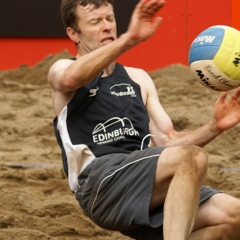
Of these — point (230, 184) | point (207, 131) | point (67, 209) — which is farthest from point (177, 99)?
point (207, 131)

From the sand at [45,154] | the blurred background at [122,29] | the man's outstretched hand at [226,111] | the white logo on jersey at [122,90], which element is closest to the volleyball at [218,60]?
the man's outstretched hand at [226,111]

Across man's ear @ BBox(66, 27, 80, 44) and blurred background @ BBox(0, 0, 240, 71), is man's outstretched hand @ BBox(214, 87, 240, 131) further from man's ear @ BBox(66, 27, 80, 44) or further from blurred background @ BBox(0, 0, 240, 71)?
blurred background @ BBox(0, 0, 240, 71)

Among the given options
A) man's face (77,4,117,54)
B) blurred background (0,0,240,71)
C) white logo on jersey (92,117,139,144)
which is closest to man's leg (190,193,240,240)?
white logo on jersey (92,117,139,144)

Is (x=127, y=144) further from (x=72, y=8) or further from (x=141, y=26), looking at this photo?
(x=72, y=8)

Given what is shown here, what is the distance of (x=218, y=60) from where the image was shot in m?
3.69

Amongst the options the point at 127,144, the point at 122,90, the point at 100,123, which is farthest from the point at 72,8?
the point at 127,144

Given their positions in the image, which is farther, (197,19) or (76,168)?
(197,19)

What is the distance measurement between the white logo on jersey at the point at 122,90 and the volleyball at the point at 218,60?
364 mm

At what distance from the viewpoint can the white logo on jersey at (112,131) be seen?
12.2ft

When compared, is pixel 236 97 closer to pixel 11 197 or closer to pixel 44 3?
pixel 11 197

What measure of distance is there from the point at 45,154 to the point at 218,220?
2442 millimetres

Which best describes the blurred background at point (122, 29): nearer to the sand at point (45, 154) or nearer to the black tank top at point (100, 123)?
the sand at point (45, 154)

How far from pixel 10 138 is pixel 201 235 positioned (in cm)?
291

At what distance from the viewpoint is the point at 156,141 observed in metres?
4.07
